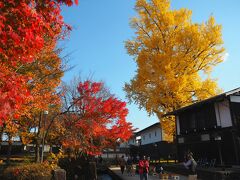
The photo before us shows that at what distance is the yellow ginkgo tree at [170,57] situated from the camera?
20.6 m

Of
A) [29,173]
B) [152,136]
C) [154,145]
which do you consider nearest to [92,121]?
[29,173]

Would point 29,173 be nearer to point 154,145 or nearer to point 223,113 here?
point 223,113

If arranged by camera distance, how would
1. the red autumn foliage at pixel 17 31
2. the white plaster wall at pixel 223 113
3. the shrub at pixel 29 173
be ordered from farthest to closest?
the white plaster wall at pixel 223 113 < the shrub at pixel 29 173 < the red autumn foliage at pixel 17 31

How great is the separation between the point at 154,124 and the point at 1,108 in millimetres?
36402

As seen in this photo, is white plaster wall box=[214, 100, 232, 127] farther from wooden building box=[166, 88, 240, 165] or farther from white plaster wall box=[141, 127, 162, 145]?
white plaster wall box=[141, 127, 162, 145]

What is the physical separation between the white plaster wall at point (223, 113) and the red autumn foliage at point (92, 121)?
960cm

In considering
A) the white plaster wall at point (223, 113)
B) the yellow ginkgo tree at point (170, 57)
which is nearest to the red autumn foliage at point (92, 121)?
the yellow ginkgo tree at point (170, 57)

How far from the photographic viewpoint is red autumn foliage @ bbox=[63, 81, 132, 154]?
1803 cm

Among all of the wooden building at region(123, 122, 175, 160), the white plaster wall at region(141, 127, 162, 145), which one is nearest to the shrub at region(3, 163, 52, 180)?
the wooden building at region(123, 122, 175, 160)

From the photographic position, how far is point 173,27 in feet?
72.9

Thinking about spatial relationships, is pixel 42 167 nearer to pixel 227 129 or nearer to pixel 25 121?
pixel 25 121

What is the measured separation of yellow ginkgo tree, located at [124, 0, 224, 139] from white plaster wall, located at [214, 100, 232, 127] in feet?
8.68

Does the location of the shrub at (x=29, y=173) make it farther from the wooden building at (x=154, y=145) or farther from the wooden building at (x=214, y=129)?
the wooden building at (x=154, y=145)

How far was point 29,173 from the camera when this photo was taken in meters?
12.4
